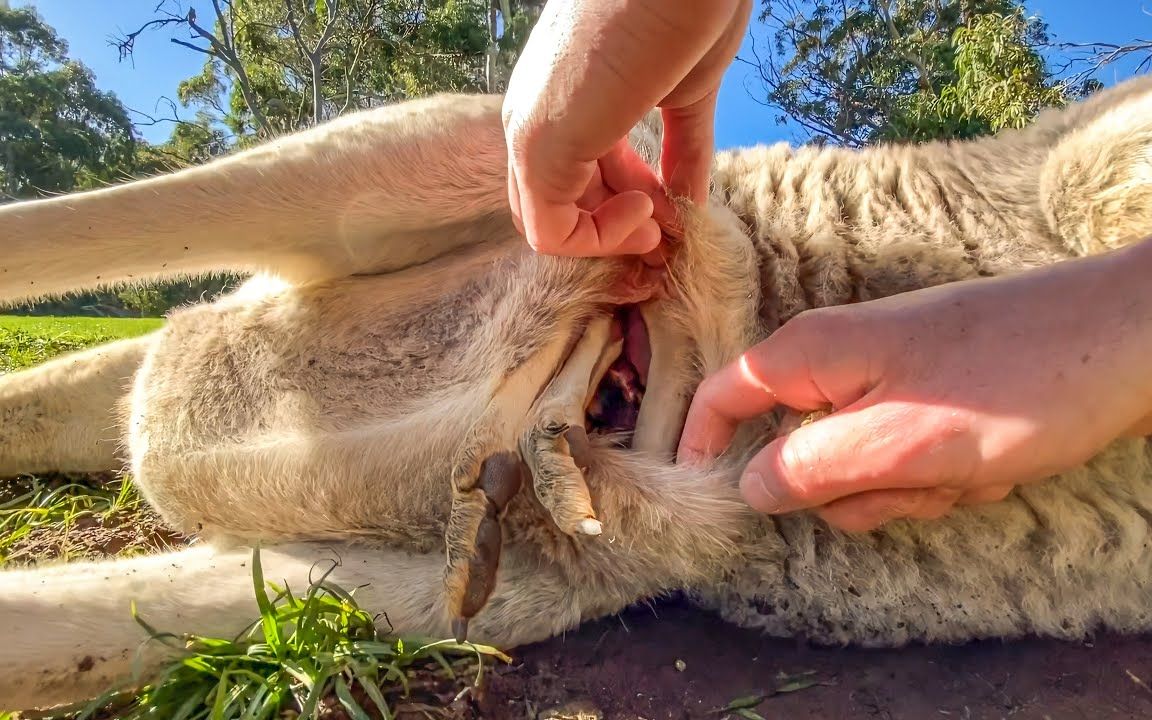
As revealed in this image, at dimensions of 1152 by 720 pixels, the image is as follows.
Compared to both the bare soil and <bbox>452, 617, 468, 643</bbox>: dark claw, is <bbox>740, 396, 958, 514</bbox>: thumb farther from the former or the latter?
<bbox>452, 617, 468, 643</bbox>: dark claw

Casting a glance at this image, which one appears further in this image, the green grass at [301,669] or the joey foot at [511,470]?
the joey foot at [511,470]

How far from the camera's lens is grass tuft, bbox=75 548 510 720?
62.9 inches

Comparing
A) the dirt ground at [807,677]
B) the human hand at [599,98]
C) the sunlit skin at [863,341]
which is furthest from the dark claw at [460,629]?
the human hand at [599,98]

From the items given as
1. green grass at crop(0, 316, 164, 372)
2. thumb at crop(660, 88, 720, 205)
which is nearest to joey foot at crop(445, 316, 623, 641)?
thumb at crop(660, 88, 720, 205)

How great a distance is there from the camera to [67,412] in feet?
10.1

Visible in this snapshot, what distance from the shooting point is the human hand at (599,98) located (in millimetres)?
1126

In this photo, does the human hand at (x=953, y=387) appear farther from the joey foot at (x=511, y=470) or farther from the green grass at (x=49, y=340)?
the green grass at (x=49, y=340)

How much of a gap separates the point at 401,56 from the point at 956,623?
1685 cm

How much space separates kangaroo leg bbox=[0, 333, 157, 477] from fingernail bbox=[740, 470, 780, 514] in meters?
2.58

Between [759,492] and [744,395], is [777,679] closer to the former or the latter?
[759,492]

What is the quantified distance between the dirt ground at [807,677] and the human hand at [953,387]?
0.39 m

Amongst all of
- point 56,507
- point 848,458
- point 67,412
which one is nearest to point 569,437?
point 848,458

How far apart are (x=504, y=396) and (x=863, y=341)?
0.90 m

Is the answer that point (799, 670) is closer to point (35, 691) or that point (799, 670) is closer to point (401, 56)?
point (35, 691)
